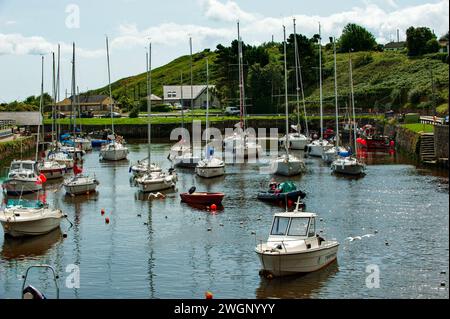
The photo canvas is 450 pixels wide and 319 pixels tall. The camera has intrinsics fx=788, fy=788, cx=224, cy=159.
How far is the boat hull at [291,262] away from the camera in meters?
33.6

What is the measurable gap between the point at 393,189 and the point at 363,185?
3689mm

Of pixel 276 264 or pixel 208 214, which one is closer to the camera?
pixel 276 264

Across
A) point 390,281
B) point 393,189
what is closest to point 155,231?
point 390,281

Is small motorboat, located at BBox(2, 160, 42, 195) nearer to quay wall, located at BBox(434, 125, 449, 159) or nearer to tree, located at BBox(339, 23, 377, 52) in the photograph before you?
quay wall, located at BBox(434, 125, 449, 159)

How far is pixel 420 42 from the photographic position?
16000 cm

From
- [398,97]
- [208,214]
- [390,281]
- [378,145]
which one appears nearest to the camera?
[390,281]

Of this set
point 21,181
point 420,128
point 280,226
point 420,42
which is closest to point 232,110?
point 420,42

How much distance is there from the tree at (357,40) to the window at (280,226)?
510 ft

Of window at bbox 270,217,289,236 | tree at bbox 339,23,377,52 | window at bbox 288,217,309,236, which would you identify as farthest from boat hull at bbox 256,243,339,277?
tree at bbox 339,23,377,52

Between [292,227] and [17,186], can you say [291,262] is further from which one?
[17,186]

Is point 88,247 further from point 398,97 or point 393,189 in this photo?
point 398,97

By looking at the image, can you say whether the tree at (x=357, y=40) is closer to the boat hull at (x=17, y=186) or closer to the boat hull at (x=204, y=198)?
the boat hull at (x=17, y=186)
